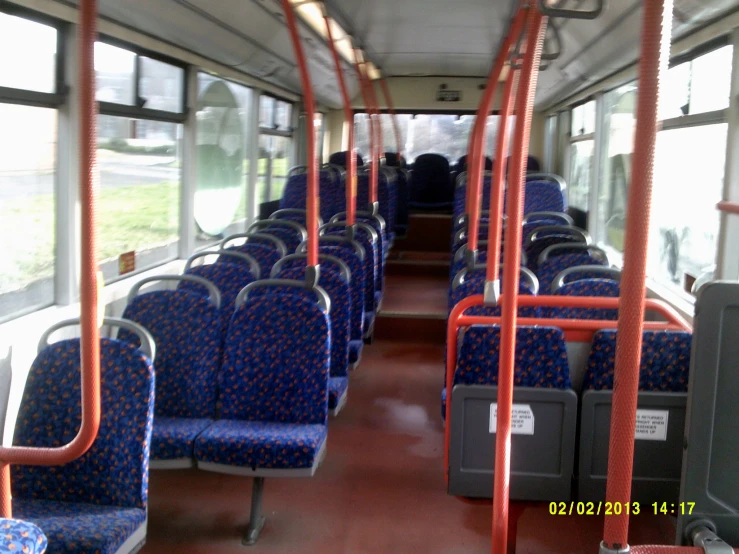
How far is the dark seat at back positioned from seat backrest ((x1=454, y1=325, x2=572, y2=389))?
30.0 feet

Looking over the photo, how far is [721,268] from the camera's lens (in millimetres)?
3445

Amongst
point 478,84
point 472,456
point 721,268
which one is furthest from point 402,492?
point 478,84

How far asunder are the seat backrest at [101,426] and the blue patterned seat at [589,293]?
6.15 feet

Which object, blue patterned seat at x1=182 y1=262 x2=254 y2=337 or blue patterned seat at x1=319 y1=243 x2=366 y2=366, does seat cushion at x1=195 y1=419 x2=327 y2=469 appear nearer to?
blue patterned seat at x1=182 y1=262 x2=254 y2=337

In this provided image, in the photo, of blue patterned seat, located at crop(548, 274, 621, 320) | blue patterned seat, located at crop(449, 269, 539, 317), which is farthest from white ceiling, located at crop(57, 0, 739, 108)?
blue patterned seat, located at crop(449, 269, 539, 317)

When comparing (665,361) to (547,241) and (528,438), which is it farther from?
(547,241)

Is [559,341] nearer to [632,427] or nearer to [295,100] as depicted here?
[632,427]

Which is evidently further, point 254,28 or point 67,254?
point 254,28

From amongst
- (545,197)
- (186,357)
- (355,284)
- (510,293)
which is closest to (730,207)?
(510,293)

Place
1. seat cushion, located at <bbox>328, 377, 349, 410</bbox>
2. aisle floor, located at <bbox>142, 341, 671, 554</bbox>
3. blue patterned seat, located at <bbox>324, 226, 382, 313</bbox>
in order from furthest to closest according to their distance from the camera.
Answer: blue patterned seat, located at <bbox>324, 226, 382, 313</bbox>, seat cushion, located at <bbox>328, 377, 349, 410</bbox>, aisle floor, located at <bbox>142, 341, 671, 554</bbox>

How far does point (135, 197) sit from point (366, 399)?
6.14 ft

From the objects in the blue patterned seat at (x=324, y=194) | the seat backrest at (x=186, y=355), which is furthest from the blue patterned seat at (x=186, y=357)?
the blue patterned seat at (x=324, y=194)

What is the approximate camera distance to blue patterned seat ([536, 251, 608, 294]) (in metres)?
4.31

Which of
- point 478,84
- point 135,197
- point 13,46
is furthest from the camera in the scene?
point 478,84
